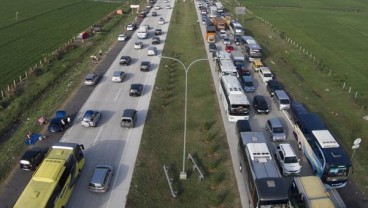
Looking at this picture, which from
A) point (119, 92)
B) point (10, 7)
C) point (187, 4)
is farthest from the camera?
point (187, 4)

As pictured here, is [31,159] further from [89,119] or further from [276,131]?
[276,131]

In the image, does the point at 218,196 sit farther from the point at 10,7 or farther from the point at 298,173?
the point at 10,7

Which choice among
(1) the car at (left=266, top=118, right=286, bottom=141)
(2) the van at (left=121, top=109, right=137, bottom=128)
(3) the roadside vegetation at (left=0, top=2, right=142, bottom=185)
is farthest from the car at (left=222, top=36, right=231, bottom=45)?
(2) the van at (left=121, top=109, right=137, bottom=128)

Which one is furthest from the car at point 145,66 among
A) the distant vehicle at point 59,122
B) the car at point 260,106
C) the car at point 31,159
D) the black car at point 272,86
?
the car at point 31,159

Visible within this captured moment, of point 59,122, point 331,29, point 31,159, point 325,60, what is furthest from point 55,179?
point 331,29

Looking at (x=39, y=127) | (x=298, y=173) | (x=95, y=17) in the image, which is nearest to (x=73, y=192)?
(x=39, y=127)

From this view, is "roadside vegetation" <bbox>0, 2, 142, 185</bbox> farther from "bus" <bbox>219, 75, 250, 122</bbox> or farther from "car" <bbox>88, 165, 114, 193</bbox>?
"bus" <bbox>219, 75, 250, 122</bbox>

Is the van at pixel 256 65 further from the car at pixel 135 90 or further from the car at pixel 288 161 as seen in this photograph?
the car at pixel 288 161

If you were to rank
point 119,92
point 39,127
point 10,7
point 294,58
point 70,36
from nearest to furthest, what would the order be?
point 39,127 < point 119,92 < point 294,58 < point 70,36 < point 10,7
